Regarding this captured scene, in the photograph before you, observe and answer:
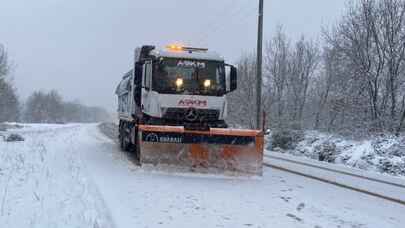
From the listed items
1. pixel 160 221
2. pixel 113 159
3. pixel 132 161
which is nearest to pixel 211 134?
pixel 132 161

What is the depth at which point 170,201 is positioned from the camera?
8.08 meters

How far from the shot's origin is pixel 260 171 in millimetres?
11680

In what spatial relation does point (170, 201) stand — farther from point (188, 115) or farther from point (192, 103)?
point (192, 103)

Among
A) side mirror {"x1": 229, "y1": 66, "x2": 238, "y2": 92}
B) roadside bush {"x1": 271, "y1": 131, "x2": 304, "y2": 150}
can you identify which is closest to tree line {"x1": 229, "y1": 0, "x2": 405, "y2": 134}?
roadside bush {"x1": 271, "y1": 131, "x2": 304, "y2": 150}

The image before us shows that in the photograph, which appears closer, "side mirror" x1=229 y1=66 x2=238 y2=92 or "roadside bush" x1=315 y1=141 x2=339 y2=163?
"side mirror" x1=229 y1=66 x2=238 y2=92

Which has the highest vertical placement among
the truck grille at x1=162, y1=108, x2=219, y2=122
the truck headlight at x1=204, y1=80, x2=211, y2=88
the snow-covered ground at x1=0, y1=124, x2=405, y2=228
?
the truck headlight at x1=204, y1=80, x2=211, y2=88

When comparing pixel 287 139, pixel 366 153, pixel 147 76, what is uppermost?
pixel 147 76

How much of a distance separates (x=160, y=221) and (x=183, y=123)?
6437 millimetres

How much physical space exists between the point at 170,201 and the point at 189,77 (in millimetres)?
5765

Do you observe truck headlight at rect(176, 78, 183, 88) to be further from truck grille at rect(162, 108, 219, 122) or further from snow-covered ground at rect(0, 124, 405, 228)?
snow-covered ground at rect(0, 124, 405, 228)

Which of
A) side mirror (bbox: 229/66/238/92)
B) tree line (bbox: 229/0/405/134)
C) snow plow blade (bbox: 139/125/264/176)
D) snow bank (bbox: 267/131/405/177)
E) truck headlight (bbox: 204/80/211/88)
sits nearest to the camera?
snow plow blade (bbox: 139/125/264/176)

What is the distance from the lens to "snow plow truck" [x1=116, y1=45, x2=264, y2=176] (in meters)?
11.8

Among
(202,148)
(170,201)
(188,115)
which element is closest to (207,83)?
(188,115)

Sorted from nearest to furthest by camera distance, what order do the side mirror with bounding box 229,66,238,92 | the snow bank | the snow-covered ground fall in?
the snow-covered ground < the side mirror with bounding box 229,66,238,92 < the snow bank
